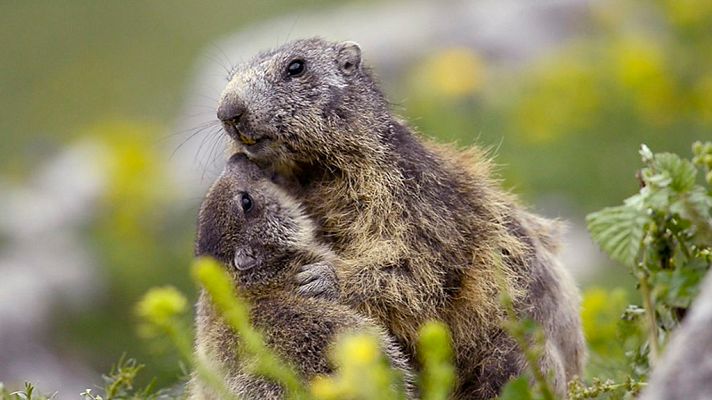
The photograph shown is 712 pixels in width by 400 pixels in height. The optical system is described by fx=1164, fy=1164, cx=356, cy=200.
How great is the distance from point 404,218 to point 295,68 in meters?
1.19

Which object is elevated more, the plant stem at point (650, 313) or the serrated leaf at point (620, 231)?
the serrated leaf at point (620, 231)

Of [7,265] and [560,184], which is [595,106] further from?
[7,265]

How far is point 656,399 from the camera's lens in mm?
3479

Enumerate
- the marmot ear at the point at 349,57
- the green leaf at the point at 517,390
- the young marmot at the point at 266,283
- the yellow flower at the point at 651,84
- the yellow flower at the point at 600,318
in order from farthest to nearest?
1. the yellow flower at the point at 651,84
2. the yellow flower at the point at 600,318
3. the marmot ear at the point at 349,57
4. the young marmot at the point at 266,283
5. the green leaf at the point at 517,390

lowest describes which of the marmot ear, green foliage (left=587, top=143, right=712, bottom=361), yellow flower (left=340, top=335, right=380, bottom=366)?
yellow flower (left=340, top=335, right=380, bottom=366)

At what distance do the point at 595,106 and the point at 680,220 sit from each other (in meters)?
10.9

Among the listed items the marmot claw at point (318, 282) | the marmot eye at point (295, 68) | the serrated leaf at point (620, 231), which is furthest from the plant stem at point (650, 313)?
the marmot eye at point (295, 68)

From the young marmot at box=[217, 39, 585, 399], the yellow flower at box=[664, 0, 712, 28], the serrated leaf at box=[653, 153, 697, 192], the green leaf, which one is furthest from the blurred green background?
the serrated leaf at box=[653, 153, 697, 192]

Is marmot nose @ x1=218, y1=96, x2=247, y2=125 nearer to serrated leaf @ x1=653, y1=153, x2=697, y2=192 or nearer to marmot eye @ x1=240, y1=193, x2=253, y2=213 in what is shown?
marmot eye @ x1=240, y1=193, x2=253, y2=213

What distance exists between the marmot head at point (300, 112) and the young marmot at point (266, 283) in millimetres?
219

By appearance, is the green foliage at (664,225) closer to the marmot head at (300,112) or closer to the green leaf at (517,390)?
the green leaf at (517,390)

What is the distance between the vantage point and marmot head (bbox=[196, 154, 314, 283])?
5.98 meters

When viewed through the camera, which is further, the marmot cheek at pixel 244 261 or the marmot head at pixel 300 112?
the marmot head at pixel 300 112

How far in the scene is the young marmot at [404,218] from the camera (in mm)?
5883
